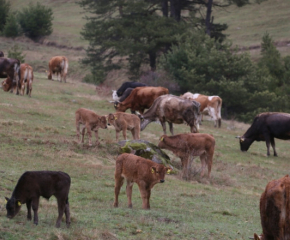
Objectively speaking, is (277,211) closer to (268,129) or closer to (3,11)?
(268,129)

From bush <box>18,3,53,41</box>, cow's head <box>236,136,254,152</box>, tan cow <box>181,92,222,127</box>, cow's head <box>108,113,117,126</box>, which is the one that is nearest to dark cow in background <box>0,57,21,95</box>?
tan cow <box>181,92,222,127</box>

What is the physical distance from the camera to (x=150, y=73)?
44.3 metres

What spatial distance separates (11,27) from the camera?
64250 millimetres

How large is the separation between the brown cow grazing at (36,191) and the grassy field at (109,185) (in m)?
0.24

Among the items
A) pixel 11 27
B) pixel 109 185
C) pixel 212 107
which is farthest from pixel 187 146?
pixel 11 27

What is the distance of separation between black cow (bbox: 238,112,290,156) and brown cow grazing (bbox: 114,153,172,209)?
13433mm

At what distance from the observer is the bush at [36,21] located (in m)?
64.9

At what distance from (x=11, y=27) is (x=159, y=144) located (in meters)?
51.8

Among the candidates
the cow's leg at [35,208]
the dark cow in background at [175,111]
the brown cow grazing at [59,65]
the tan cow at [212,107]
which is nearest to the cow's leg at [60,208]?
the cow's leg at [35,208]

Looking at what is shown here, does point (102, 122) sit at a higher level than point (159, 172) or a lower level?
higher

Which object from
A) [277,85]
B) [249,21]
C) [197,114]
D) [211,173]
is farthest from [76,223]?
[249,21]

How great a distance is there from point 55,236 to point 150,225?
222 centimetres

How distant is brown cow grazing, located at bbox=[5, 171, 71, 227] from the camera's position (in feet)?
29.6

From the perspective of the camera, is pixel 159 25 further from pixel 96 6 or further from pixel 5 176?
pixel 5 176
